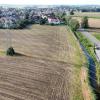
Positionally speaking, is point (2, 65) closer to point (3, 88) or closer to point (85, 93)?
point (3, 88)

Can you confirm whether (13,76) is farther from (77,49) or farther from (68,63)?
(77,49)

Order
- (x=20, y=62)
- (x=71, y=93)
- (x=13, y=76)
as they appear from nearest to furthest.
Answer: (x=71, y=93) < (x=13, y=76) < (x=20, y=62)

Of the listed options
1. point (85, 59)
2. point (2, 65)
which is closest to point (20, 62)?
point (2, 65)

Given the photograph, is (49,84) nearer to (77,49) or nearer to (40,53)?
(40,53)

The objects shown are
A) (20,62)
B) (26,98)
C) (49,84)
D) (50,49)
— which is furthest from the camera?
(50,49)

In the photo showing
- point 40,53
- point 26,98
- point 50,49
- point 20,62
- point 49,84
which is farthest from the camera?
point 50,49

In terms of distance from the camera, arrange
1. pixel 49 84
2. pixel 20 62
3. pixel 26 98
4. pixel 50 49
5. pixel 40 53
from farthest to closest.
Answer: pixel 50 49, pixel 40 53, pixel 20 62, pixel 49 84, pixel 26 98

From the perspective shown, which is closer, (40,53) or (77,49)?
(40,53)

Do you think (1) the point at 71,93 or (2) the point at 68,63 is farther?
(2) the point at 68,63

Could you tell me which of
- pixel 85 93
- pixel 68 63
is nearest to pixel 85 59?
pixel 68 63
